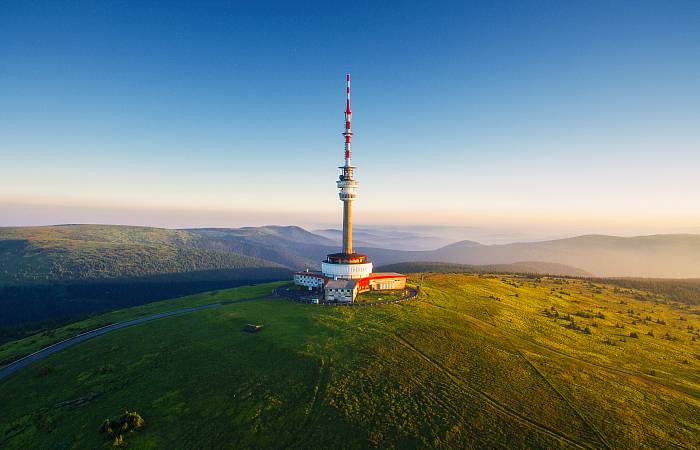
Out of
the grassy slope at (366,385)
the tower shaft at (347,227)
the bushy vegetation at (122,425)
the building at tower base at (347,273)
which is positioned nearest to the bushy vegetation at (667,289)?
the grassy slope at (366,385)

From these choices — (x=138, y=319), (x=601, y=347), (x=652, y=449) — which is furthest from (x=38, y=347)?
(x=601, y=347)

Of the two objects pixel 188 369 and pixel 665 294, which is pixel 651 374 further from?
pixel 665 294

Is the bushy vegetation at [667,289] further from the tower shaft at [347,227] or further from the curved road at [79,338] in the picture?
the curved road at [79,338]

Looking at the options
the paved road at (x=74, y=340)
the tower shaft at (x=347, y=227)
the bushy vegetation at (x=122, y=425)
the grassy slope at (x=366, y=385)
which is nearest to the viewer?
the grassy slope at (x=366, y=385)

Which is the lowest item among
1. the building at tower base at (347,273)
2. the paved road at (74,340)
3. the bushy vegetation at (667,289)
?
the paved road at (74,340)

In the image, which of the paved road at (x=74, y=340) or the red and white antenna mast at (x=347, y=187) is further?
the red and white antenna mast at (x=347, y=187)

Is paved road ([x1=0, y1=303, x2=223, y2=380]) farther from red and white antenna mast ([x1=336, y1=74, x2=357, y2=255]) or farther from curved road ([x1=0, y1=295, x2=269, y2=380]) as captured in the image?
red and white antenna mast ([x1=336, y1=74, x2=357, y2=255])
